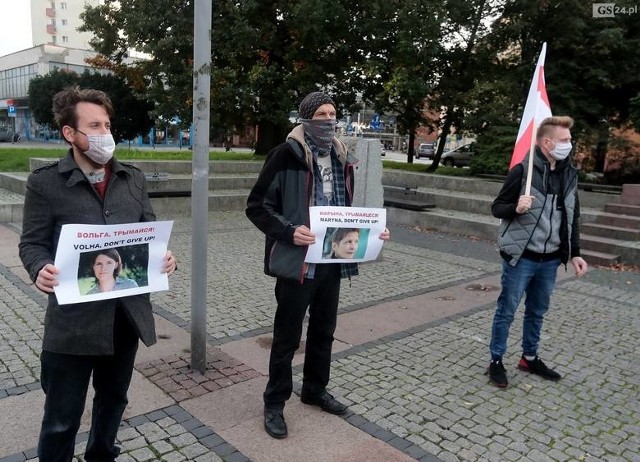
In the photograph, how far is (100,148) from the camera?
99.0 inches

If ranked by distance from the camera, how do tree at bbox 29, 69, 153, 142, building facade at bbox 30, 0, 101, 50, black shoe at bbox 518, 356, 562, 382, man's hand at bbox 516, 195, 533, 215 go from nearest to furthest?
man's hand at bbox 516, 195, 533, 215 → black shoe at bbox 518, 356, 562, 382 → tree at bbox 29, 69, 153, 142 → building facade at bbox 30, 0, 101, 50

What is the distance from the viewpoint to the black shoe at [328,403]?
390 cm

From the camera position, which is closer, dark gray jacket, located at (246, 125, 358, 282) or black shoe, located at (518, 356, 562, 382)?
dark gray jacket, located at (246, 125, 358, 282)

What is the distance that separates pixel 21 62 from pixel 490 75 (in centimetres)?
6444

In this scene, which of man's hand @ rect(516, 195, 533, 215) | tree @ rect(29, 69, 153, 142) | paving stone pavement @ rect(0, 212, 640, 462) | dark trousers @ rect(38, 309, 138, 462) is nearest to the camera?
dark trousers @ rect(38, 309, 138, 462)

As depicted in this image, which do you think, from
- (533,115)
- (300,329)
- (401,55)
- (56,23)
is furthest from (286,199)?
(56,23)

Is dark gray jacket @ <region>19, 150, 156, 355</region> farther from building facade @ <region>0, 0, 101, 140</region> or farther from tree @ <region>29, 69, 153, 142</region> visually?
building facade @ <region>0, 0, 101, 140</region>

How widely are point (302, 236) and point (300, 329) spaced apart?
0.65 m

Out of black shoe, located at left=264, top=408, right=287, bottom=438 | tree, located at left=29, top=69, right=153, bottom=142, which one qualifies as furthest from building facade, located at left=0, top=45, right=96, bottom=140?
black shoe, located at left=264, top=408, right=287, bottom=438

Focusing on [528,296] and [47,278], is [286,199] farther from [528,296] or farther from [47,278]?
[528,296]

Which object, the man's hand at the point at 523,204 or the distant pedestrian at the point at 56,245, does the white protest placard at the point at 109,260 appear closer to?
the distant pedestrian at the point at 56,245

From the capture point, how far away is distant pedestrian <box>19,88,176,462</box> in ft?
8.05

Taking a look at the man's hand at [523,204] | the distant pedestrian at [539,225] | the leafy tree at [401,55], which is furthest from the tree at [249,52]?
the man's hand at [523,204]

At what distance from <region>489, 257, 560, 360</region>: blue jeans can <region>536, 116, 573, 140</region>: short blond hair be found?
1003mm
